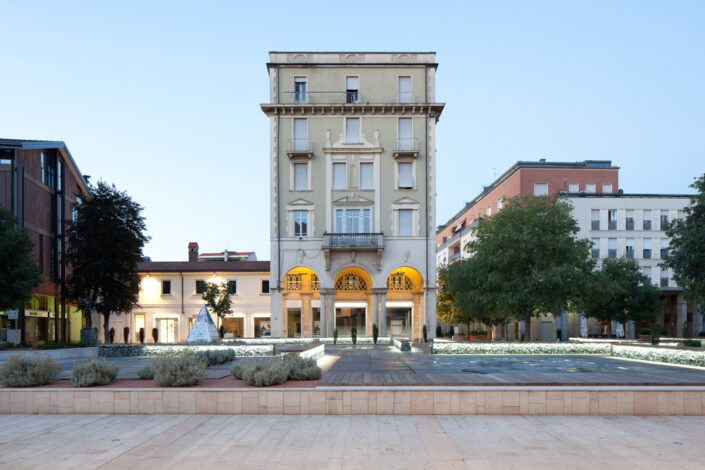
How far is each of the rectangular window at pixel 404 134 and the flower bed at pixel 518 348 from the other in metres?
22.9

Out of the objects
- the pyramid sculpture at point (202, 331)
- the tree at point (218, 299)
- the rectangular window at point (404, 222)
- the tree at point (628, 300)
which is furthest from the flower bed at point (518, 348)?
the tree at point (218, 299)

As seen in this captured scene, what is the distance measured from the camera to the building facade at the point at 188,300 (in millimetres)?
58219

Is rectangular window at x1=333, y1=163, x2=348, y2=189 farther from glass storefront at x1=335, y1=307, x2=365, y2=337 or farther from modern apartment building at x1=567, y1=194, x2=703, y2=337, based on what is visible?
modern apartment building at x1=567, y1=194, x2=703, y2=337

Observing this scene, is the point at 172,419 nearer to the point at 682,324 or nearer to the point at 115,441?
the point at 115,441

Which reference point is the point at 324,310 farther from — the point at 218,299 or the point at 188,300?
the point at 188,300

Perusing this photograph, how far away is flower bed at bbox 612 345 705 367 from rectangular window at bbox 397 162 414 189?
77.6ft

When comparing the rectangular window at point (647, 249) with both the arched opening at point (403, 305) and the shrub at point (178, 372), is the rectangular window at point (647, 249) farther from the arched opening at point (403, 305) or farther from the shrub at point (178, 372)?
the shrub at point (178, 372)

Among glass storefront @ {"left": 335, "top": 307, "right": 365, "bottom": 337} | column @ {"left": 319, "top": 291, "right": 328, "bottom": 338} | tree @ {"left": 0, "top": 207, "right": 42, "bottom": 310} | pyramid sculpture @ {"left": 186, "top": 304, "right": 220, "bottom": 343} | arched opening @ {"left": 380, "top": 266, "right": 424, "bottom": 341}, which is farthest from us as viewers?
glass storefront @ {"left": 335, "top": 307, "right": 365, "bottom": 337}

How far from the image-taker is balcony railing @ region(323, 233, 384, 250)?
154ft

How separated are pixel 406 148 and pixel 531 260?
1592 centimetres

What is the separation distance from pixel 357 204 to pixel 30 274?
24.0 m

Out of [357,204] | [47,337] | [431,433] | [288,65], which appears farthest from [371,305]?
[431,433]

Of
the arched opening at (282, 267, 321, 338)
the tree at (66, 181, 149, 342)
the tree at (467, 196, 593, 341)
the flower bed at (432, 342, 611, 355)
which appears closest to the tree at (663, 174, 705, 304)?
the tree at (467, 196, 593, 341)

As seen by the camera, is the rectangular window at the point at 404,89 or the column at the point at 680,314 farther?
the column at the point at 680,314
